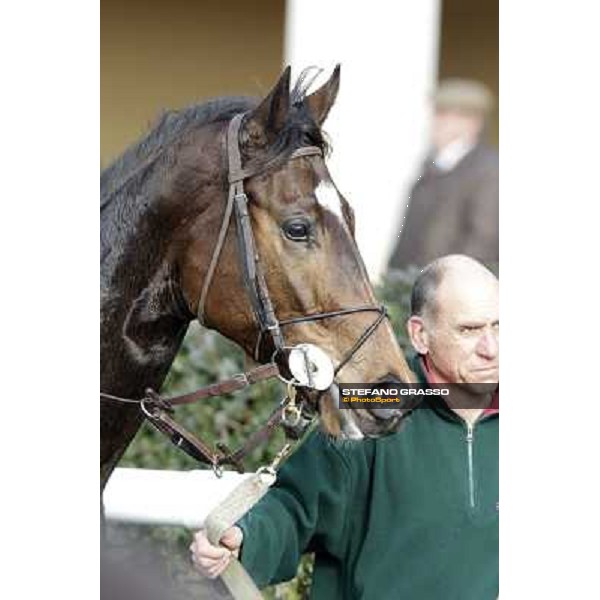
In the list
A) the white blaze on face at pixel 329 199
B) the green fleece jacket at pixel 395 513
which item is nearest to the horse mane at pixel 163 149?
the white blaze on face at pixel 329 199

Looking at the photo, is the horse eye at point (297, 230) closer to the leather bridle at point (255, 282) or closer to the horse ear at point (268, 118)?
the leather bridle at point (255, 282)

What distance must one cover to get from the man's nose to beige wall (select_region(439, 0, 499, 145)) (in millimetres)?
566

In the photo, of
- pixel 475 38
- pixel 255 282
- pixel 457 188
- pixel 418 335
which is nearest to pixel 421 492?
pixel 418 335

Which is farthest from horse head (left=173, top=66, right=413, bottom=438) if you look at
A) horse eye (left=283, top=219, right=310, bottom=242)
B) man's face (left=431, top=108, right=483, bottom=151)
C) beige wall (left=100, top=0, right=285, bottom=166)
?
man's face (left=431, top=108, right=483, bottom=151)

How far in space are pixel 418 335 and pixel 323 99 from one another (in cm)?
77

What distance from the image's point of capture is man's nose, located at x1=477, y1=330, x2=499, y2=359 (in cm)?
385

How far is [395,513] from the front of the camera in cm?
370

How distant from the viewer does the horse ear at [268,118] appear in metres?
3.37

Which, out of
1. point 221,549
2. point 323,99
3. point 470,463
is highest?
point 323,99

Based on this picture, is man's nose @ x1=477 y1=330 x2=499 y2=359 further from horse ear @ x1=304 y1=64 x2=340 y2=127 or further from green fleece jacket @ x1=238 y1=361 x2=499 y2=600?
horse ear @ x1=304 y1=64 x2=340 y2=127

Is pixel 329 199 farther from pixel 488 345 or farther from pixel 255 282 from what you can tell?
pixel 488 345
